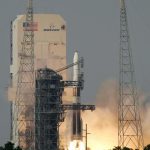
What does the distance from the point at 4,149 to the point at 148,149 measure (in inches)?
834

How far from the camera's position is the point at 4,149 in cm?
19112

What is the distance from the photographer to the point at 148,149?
648ft
